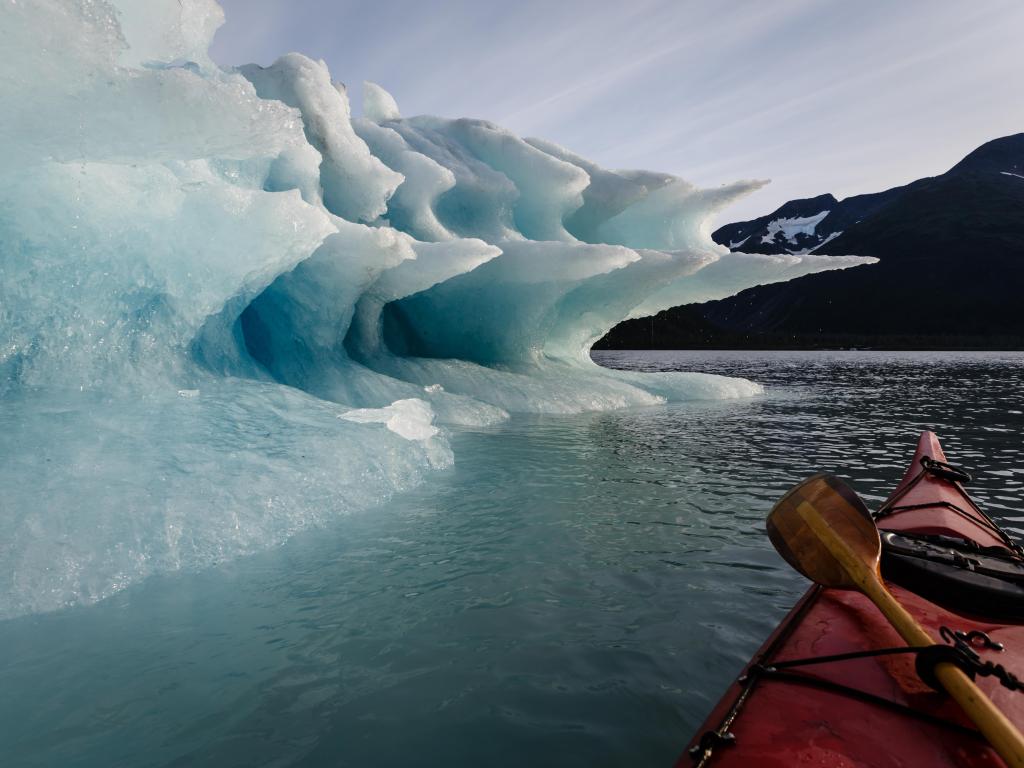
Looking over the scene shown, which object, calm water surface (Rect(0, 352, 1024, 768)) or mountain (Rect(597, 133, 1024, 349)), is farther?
mountain (Rect(597, 133, 1024, 349))

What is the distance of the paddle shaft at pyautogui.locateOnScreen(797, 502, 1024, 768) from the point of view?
1.60 metres

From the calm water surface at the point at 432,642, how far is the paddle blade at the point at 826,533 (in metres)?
0.71

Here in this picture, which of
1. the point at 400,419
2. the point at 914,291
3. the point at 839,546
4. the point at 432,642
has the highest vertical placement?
the point at 914,291

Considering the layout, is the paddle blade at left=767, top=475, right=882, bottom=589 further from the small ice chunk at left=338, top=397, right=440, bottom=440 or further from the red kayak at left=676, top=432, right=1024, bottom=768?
the small ice chunk at left=338, top=397, right=440, bottom=440

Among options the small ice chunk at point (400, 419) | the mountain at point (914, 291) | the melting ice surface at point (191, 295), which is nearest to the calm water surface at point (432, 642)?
the melting ice surface at point (191, 295)

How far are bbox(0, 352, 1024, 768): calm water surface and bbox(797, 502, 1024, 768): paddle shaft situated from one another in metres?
0.87

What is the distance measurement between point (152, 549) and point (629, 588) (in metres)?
3.41

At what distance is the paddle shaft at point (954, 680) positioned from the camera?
1598mm

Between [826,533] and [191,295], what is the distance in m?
6.98

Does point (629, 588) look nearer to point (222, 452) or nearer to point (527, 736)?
point (527, 736)

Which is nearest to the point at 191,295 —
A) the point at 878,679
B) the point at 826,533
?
the point at 826,533

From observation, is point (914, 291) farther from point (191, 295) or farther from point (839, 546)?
point (839, 546)

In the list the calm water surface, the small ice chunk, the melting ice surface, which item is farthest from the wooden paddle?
the small ice chunk

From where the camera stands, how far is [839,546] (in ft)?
9.07
